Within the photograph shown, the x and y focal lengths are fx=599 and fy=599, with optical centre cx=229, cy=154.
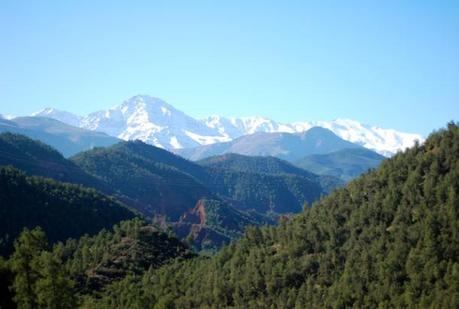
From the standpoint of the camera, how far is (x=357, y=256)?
438 feet

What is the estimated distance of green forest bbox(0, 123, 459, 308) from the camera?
4678 inches

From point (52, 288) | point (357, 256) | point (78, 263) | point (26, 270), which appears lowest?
point (78, 263)

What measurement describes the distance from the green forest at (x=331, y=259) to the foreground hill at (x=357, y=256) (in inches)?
9.5

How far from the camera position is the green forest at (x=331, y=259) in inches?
4678

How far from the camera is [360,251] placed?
135 metres

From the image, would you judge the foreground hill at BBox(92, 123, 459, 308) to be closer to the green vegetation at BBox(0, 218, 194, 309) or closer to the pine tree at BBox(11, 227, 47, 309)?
the green vegetation at BBox(0, 218, 194, 309)

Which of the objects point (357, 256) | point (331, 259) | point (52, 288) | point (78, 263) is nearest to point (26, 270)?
point (52, 288)

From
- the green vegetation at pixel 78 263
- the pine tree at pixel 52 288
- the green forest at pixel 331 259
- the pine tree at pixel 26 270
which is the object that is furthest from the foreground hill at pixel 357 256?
the pine tree at pixel 26 270

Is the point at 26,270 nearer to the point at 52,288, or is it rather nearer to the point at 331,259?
the point at 52,288

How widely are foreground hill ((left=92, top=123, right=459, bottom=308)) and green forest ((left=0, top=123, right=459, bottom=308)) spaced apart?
242 mm

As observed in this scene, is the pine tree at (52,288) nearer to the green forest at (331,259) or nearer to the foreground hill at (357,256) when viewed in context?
the green forest at (331,259)

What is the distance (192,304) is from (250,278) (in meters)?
14.6

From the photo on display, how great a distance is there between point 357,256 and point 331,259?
6.24 metres

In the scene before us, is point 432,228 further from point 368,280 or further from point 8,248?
point 8,248
